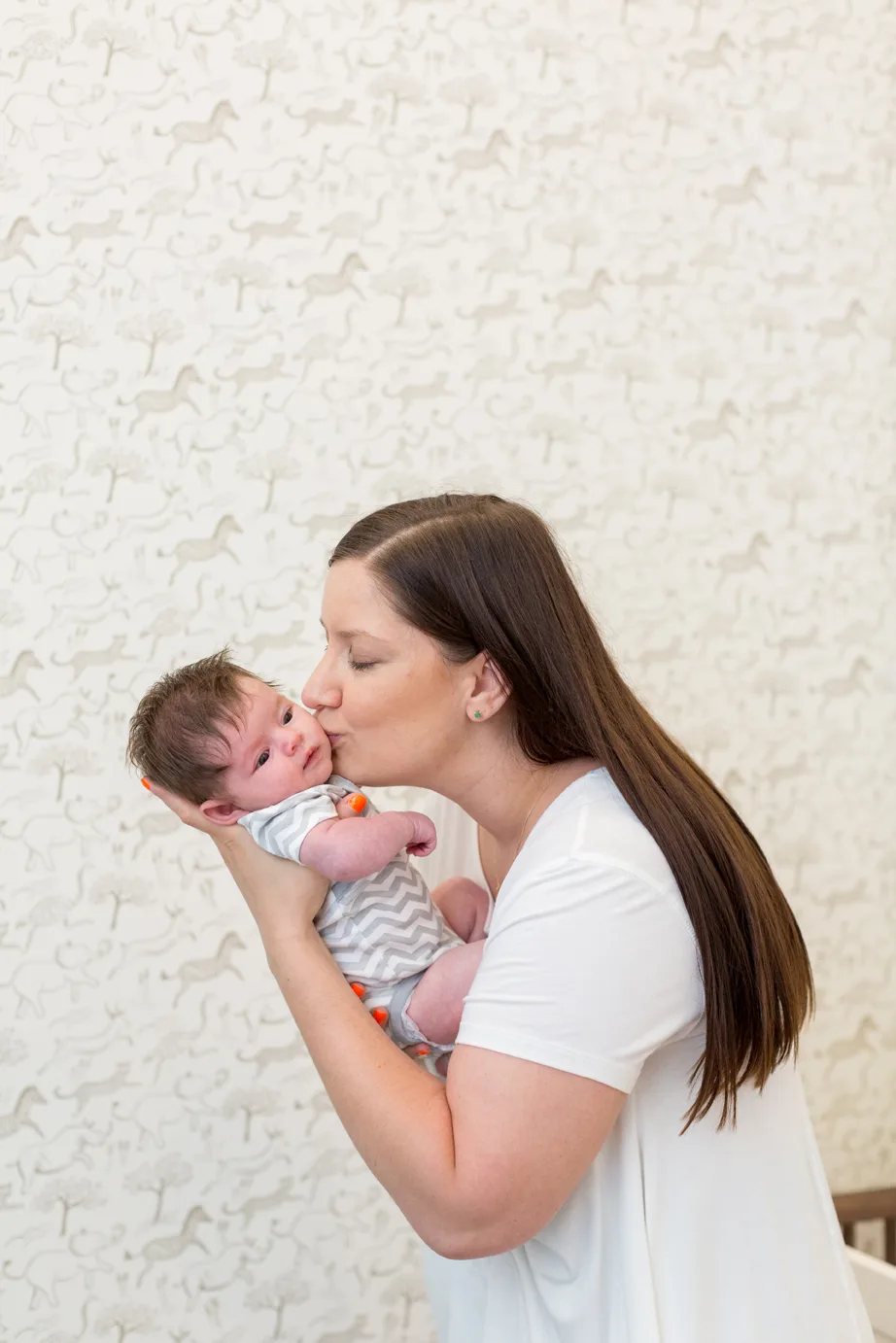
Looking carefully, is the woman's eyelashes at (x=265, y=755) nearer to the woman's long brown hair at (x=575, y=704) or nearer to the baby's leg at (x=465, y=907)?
the woman's long brown hair at (x=575, y=704)

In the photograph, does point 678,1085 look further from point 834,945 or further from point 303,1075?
point 834,945

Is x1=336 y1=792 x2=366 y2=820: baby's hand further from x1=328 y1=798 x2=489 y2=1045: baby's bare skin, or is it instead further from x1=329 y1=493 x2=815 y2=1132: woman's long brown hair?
x1=329 y1=493 x2=815 y2=1132: woman's long brown hair

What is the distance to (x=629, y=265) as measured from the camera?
245 centimetres

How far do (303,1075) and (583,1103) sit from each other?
1276mm

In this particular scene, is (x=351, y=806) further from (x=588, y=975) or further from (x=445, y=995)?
(x=588, y=975)

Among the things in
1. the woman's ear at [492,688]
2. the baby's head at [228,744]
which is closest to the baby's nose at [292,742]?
the baby's head at [228,744]

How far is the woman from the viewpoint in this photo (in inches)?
43.8

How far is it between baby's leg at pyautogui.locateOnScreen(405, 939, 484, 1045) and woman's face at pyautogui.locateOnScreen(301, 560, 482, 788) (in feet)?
0.66

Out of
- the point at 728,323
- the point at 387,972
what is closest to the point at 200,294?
the point at 728,323

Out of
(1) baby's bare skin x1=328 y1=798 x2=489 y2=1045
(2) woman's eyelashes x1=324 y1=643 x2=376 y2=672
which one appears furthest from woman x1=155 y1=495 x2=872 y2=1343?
(1) baby's bare skin x1=328 y1=798 x2=489 y2=1045

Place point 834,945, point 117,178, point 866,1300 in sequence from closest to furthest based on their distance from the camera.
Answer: point 866,1300
point 117,178
point 834,945

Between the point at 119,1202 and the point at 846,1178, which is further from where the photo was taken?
the point at 846,1178

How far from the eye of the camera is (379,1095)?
3.77ft

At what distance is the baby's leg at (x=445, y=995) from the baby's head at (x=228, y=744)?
0.81 feet
